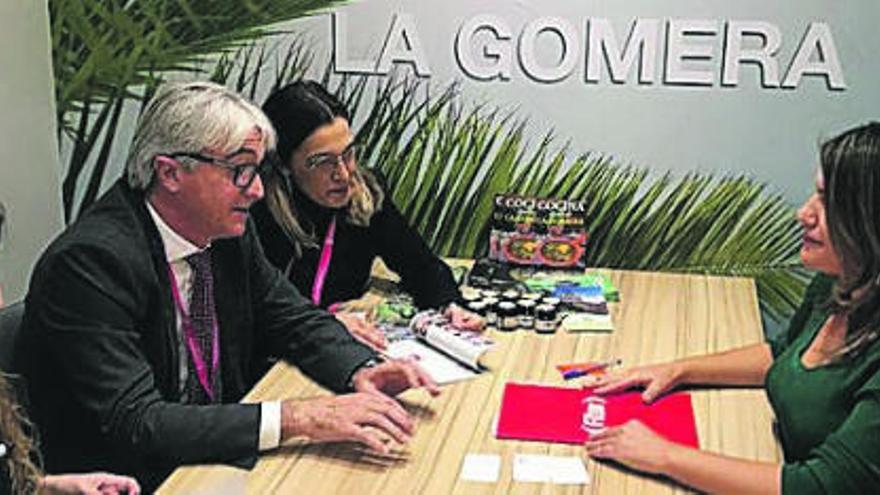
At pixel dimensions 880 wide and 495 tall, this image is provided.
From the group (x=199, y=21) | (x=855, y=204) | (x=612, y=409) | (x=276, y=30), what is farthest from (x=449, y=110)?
(x=855, y=204)

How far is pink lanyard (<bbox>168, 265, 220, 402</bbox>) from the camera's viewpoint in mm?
2215

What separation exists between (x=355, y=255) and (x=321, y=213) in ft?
0.47

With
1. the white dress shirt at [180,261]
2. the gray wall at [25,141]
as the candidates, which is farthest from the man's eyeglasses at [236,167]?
the gray wall at [25,141]

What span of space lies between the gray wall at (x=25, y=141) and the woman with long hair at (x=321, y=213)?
87 cm

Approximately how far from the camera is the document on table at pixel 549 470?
6.11 ft

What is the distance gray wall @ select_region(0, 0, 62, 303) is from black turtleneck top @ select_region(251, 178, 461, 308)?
3.03 feet

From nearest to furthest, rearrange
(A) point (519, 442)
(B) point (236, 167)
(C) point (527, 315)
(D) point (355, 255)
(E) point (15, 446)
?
(E) point (15, 446), (A) point (519, 442), (B) point (236, 167), (C) point (527, 315), (D) point (355, 255)

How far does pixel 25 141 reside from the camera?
3320 millimetres

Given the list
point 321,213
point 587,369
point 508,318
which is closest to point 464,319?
point 508,318

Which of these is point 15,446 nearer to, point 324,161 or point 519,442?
point 519,442

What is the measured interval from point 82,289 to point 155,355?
0.64 ft

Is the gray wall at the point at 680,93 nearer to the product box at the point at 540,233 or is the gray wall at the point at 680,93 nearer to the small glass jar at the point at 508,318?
the product box at the point at 540,233

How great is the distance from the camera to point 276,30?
3279 mm

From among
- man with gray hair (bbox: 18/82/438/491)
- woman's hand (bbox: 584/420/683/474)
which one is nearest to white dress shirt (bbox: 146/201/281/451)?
man with gray hair (bbox: 18/82/438/491)
